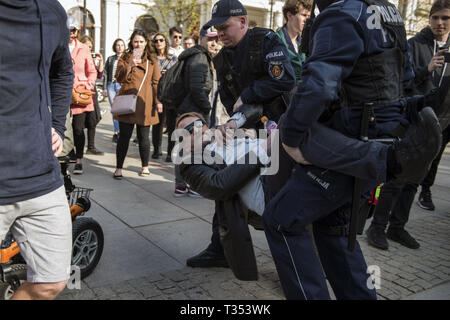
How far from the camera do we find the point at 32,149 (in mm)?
1791

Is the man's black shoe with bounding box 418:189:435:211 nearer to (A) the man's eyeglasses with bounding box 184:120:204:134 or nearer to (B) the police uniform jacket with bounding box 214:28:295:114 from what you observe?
(B) the police uniform jacket with bounding box 214:28:295:114

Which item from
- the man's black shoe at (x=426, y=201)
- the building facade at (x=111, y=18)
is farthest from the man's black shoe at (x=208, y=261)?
the building facade at (x=111, y=18)

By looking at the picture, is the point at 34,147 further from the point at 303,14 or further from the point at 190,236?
the point at 303,14

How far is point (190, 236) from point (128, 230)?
60 centimetres

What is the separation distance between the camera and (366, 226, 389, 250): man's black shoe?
3992 millimetres

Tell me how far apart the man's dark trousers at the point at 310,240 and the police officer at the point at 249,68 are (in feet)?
3.14

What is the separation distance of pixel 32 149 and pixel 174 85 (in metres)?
3.54

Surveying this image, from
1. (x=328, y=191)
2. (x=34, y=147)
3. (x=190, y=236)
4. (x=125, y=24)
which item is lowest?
(x=190, y=236)

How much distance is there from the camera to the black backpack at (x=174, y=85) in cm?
520

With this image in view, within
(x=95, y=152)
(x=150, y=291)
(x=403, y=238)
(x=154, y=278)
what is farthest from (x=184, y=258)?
(x=95, y=152)

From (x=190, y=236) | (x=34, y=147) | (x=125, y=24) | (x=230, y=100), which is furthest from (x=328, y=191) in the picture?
(x=125, y=24)

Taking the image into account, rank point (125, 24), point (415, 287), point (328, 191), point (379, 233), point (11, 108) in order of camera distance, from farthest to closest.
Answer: point (125, 24), point (379, 233), point (415, 287), point (328, 191), point (11, 108)

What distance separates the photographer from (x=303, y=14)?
4.28 meters

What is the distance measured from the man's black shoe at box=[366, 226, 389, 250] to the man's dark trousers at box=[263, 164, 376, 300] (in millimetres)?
1795
